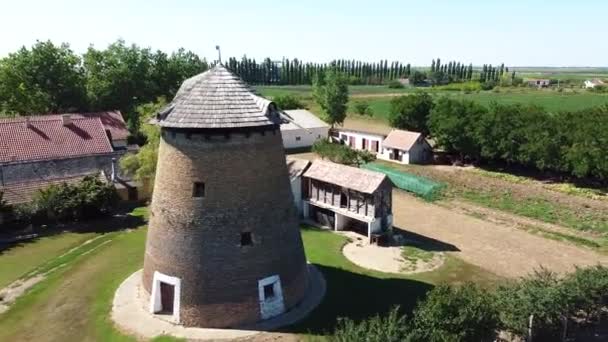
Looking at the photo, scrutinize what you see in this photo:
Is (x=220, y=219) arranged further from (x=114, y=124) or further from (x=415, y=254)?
(x=114, y=124)

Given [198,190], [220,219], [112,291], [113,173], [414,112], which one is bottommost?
[112,291]

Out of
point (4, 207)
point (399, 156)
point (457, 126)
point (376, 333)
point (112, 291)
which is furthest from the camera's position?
point (399, 156)

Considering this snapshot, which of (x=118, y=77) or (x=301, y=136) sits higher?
(x=118, y=77)

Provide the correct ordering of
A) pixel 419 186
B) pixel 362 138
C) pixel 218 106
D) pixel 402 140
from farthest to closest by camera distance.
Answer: pixel 362 138, pixel 402 140, pixel 419 186, pixel 218 106

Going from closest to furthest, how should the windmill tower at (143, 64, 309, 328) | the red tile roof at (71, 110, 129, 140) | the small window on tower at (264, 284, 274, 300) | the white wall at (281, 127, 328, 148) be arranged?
the windmill tower at (143, 64, 309, 328) < the small window on tower at (264, 284, 274, 300) < the red tile roof at (71, 110, 129, 140) < the white wall at (281, 127, 328, 148)

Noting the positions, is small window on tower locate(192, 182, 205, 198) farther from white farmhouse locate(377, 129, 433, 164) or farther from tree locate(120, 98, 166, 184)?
white farmhouse locate(377, 129, 433, 164)

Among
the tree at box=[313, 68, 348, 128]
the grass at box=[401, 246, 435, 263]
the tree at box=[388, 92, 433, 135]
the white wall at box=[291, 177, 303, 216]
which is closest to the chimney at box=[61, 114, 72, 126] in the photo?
the white wall at box=[291, 177, 303, 216]

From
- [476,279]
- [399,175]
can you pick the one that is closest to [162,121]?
[476,279]

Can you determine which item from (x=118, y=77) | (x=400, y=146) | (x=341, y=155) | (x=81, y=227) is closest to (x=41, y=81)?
(x=118, y=77)
